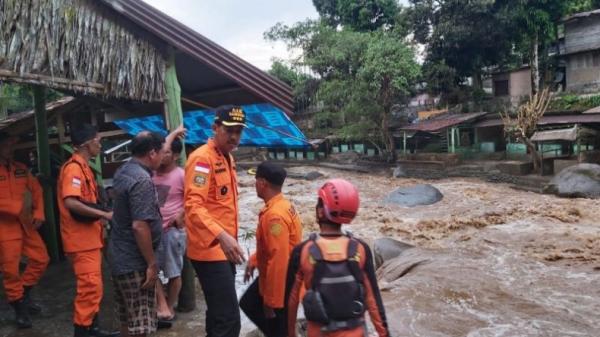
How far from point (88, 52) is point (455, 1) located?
82.3 feet

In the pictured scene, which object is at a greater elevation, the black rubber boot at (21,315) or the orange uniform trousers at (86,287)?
the orange uniform trousers at (86,287)

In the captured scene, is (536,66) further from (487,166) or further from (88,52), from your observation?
(88,52)

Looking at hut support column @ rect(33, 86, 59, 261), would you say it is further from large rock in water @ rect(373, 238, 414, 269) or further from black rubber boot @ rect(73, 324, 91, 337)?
large rock in water @ rect(373, 238, 414, 269)

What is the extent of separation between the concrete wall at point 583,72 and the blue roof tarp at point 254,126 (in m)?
25.1

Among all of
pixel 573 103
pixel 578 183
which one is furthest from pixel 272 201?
pixel 573 103

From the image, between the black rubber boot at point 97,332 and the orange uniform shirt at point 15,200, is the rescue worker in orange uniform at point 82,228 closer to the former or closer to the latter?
the black rubber boot at point 97,332

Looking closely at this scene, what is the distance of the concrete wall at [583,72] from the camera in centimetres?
2633

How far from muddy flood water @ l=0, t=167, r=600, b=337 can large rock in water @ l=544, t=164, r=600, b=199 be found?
0.82 metres

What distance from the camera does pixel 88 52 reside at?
14.2 ft

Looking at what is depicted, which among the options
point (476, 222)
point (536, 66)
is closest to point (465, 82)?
point (536, 66)

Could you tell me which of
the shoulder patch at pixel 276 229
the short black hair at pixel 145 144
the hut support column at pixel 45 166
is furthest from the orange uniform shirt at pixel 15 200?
the shoulder patch at pixel 276 229

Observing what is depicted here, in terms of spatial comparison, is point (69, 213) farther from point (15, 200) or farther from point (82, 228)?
point (15, 200)

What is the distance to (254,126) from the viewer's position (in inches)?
221

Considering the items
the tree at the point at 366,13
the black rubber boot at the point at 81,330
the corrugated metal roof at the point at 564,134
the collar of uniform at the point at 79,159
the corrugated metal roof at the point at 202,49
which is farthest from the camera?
the tree at the point at 366,13
